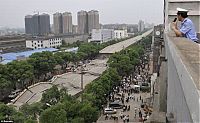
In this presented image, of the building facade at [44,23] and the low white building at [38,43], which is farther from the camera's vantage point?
the building facade at [44,23]

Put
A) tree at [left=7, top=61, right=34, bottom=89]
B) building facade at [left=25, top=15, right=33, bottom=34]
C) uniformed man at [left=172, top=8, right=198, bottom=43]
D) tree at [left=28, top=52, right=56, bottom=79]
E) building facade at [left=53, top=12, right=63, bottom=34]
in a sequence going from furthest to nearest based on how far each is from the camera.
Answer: building facade at [left=53, top=12, right=63, bottom=34] < building facade at [left=25, top=15, right=33, bottom=34] < tree at [left=28, top=52, right=56, bottom=79] < tree at [left=7, top=61, right=34, bottom=89] < uniformed man at [left=172, top=8, right=198, bottom=43]

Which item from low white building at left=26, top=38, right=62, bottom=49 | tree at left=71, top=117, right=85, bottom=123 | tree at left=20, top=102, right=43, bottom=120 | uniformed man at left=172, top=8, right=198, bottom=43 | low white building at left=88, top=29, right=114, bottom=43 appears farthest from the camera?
low white building at left=88, top=29, right=114, bottom=43

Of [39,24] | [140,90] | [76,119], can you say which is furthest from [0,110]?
[39,24]

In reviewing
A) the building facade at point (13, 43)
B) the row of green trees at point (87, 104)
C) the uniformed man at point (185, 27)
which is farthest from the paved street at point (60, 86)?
the building facade at point (13, 43)

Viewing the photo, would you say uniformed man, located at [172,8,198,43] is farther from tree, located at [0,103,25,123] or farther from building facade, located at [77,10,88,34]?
building facade, located at [77,10,88,34]

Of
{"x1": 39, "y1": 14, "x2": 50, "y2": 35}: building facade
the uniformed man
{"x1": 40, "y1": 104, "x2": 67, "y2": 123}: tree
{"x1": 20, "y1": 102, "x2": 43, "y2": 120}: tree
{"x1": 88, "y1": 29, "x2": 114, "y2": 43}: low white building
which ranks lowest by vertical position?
{"x1": 20, "y1": 102, "x2": 43, "y2": 120}: tree

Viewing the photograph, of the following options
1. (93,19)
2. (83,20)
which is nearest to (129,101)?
(83,20)

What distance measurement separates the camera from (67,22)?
309ft

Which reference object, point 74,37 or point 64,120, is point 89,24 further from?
point 64,120

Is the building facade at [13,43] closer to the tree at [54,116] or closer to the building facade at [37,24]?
the building facade at [37,24]

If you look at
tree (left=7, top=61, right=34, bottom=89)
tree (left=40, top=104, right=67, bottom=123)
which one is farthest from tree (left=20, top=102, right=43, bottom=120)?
tree (left=7, top=61, right=34, bottom=89)

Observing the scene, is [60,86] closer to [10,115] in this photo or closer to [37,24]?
[10,115]

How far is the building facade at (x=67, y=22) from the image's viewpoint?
9281 cm

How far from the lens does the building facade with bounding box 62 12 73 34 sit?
92812 millimetres
